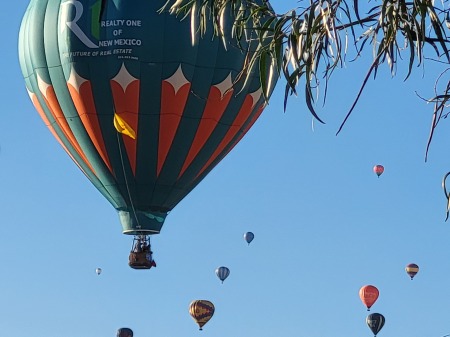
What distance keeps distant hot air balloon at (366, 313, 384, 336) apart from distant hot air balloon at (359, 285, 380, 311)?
17.3 inches

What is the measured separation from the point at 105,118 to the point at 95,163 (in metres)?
1.09

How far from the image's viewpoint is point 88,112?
29.5m

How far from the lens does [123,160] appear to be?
3017 centimetres

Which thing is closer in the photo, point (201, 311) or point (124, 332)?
point (201, 311)

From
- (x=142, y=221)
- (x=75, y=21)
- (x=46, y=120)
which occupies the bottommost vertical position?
(x=142, y=221)

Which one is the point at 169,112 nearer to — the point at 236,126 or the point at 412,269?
the point at 236,126

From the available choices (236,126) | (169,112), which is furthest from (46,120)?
(236,126)

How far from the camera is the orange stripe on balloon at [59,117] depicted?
2983cm

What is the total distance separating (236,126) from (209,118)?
0.98m

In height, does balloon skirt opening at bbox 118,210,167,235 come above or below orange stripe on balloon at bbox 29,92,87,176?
below

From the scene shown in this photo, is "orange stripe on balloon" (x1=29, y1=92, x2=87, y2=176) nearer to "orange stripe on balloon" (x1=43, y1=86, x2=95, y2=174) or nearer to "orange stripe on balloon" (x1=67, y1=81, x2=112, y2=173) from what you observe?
"orange stripe on balloon" (x1=43, y1=86, x2=95, y2=174)

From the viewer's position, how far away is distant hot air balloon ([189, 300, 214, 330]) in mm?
37906

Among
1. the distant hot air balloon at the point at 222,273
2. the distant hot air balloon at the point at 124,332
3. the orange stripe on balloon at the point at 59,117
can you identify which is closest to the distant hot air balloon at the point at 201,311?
the distant hot air balloon at the point at 222,273

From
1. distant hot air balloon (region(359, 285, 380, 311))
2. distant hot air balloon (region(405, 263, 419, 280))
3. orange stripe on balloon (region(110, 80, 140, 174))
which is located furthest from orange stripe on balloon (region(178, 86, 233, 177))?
distant hot air balloon (region(405, 263, 419, 280))
